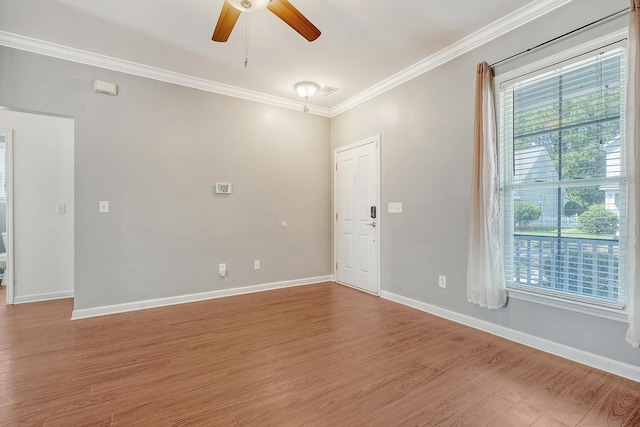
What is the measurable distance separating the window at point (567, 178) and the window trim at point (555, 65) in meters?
0.02

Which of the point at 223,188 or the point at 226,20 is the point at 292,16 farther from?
the point at 223,188

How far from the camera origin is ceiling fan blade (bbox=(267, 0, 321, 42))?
77.1 inches

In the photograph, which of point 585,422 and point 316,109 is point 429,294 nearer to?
point 585,422

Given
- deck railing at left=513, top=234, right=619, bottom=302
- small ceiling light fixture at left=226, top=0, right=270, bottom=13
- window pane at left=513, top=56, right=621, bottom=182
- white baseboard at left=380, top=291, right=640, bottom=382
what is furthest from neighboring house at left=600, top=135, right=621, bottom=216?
small ceiling light fixture at left=226, top=0, right=270, bottom=13

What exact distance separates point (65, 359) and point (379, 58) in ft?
13.3

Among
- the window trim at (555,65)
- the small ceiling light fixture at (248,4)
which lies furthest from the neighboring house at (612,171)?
the small ceiling light fixture at (248,4)

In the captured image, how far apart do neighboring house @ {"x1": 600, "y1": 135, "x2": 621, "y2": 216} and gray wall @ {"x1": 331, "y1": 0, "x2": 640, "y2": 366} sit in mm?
811

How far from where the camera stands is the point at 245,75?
3740 mm

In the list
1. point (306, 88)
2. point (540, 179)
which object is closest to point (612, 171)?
point (540, 179)

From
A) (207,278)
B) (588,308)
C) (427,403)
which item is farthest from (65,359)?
(588,308)

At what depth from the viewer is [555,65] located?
242 centimetres

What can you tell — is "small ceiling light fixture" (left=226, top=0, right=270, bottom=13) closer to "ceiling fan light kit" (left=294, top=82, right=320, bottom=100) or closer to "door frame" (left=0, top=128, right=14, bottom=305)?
"ceiling fan light kit" (left=294, top=82, right=320, bottom=100)

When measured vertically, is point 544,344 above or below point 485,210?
below

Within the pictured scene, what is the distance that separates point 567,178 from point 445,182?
1.07 meters
